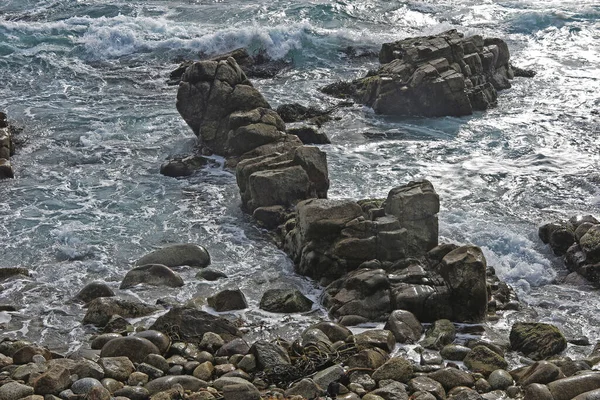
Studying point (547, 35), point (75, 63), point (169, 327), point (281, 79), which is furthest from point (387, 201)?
point (547, 35)

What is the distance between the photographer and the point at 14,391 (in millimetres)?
8672

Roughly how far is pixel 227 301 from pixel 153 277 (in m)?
1.60

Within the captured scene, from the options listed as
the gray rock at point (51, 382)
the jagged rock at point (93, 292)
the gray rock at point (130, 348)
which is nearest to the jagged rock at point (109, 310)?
the jagged rock at point (93, 292)

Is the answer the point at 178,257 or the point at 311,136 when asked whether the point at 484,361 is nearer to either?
the point at 178,257

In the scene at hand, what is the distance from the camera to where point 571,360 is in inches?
392

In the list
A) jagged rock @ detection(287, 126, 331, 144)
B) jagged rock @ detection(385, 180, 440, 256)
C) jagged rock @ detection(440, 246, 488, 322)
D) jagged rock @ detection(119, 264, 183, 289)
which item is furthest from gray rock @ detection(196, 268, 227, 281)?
jagged rock @ detection(287, 126, 331, 144)

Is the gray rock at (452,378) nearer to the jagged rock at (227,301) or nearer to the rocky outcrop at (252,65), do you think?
the jagged rock at (227,301)

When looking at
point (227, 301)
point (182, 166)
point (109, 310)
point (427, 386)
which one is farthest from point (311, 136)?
point (427, 386)

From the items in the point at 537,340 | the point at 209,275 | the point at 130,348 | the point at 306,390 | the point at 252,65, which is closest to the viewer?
the point at 306,390

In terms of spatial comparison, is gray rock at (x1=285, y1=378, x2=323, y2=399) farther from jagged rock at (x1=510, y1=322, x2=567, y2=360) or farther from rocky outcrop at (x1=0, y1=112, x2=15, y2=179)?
rocky outcrop at (x1=0, y1=112, x2=15, y2=179)

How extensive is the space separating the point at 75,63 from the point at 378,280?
19162 millimetres

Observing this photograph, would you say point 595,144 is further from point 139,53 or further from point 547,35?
point 139,53

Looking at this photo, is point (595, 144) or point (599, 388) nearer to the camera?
point (599, 388)

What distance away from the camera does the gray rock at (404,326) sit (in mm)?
10914
